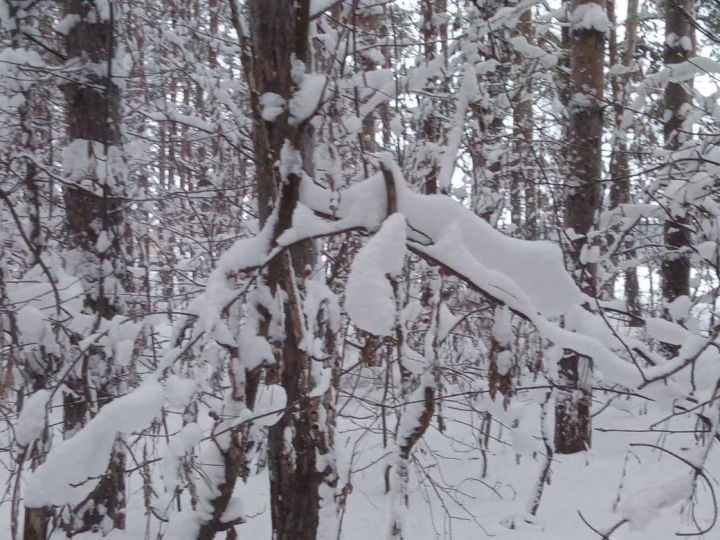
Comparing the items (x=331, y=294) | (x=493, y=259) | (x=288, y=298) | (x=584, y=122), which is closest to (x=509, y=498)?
(x=584, y=122)

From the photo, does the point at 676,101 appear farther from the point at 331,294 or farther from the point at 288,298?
the point at 288,298

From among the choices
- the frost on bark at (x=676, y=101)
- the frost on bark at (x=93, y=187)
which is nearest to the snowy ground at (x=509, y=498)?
the frost on bark at (x=93, y=187)

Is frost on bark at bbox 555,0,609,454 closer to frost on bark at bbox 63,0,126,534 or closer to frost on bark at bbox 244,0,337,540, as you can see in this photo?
frost on bark at bbox 63,0,126,534

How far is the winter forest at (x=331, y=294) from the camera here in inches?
66.8

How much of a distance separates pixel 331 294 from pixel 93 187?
280 cm

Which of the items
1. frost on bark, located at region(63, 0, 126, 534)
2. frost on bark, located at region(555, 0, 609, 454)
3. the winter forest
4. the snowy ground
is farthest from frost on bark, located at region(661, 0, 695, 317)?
frost on bark, located at region(63, 0, 126, 534)

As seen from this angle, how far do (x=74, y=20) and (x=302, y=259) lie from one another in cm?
321

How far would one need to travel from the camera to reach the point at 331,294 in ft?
6.93

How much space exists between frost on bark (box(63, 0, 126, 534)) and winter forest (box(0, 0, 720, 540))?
0.8 inches

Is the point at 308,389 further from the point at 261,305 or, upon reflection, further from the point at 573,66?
the point at 573,66

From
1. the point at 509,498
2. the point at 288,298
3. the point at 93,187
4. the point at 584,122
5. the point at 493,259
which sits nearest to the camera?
the point at 493,259

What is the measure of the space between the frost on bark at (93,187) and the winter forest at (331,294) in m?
0.02

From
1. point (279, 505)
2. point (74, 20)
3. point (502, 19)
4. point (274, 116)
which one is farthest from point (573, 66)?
point (279, 505)

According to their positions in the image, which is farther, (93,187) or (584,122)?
(584,122)
